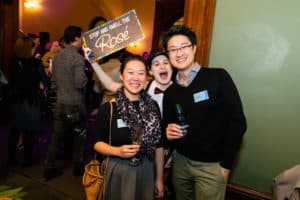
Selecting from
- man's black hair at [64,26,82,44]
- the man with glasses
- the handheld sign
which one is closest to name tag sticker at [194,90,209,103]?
the man with glasses

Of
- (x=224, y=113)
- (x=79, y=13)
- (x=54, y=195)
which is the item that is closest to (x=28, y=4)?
(x=79, y=13)

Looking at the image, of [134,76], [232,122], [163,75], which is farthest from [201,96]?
[163,75]

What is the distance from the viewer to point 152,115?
1.66 meters

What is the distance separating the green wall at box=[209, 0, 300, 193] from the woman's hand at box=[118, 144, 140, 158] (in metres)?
1.04

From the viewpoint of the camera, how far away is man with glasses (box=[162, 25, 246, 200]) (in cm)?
157

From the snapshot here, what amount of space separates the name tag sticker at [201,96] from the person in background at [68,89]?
160 centimetres

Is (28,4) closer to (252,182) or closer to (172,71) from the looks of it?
(172,71)

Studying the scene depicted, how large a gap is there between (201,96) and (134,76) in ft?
1.35

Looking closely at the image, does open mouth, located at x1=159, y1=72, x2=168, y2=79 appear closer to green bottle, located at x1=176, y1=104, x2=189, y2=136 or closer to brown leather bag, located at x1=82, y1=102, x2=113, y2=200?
green bottle, located at x1=176, y1=104, x2=189, y2=136

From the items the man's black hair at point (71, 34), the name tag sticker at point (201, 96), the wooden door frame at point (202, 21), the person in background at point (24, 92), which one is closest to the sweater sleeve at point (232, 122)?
the name tag sticker at point (201, 96)

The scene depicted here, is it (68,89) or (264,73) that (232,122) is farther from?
(68,89)

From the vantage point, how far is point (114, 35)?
1.87 m

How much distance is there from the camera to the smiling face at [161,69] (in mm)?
2025

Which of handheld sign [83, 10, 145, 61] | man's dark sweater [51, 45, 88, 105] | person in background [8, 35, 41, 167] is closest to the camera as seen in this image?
handheld sign [83, 10, 145, 61]
